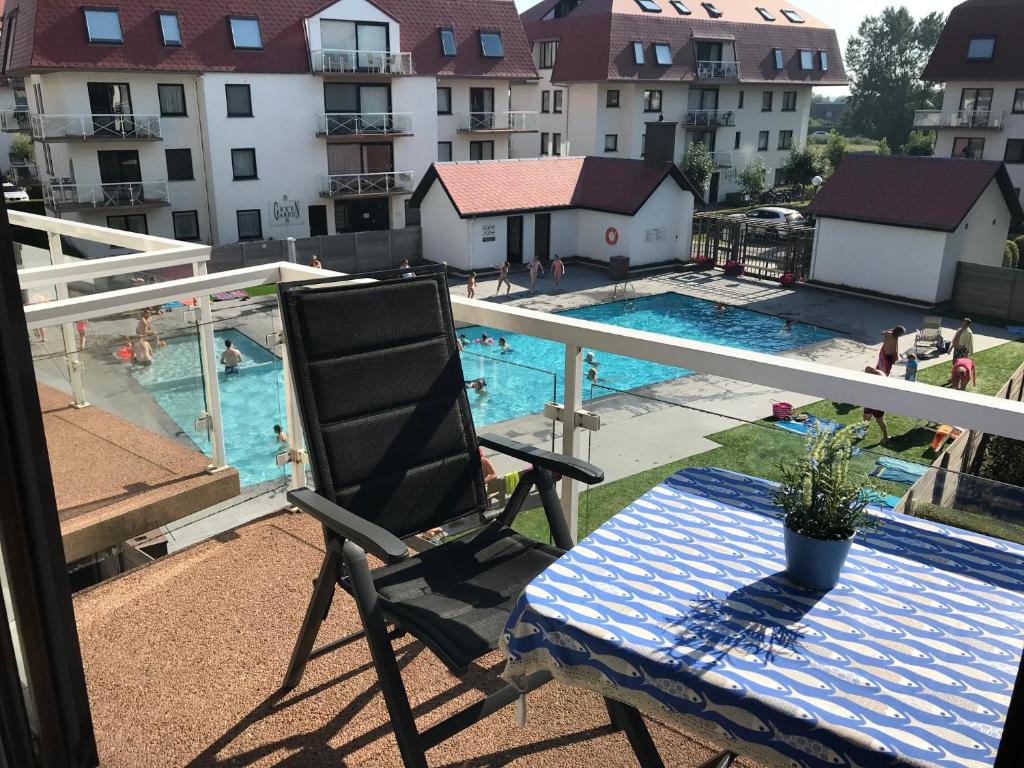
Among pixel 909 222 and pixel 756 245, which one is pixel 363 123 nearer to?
pixel 756 245

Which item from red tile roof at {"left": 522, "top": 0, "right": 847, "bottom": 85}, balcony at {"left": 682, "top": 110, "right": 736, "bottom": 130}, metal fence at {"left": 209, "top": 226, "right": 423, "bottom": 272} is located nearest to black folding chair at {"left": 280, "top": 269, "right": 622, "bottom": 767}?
Result: metal fence at {"left": 209, "top": 226, "right": 423, "bottom": 272}

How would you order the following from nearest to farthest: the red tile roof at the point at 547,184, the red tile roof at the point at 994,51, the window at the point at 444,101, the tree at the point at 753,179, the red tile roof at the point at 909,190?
the red tile roof at the point at 909,190 < the red tile roof at the point at 547,184 < the window at the point at 444,101 < the red tile roof at the point at 994,51 < the tree at the point at 753,179

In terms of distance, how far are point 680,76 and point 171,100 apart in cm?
2066

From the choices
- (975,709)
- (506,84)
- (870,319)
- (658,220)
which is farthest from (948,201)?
(975,709)

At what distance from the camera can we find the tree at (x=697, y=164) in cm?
3609

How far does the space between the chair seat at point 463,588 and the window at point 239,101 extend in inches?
997

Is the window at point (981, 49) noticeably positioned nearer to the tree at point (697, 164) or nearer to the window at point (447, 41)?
the tree at point (697, 164)

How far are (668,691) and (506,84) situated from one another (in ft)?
103

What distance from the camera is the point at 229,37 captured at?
2522 cm

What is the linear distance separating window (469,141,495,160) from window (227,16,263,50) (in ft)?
27.3

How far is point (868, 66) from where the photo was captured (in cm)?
6469

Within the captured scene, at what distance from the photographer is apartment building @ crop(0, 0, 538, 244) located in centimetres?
2366

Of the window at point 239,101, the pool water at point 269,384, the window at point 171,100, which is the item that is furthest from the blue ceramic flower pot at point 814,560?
the window at point 171,100

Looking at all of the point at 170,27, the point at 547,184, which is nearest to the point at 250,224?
the point at 170,27
